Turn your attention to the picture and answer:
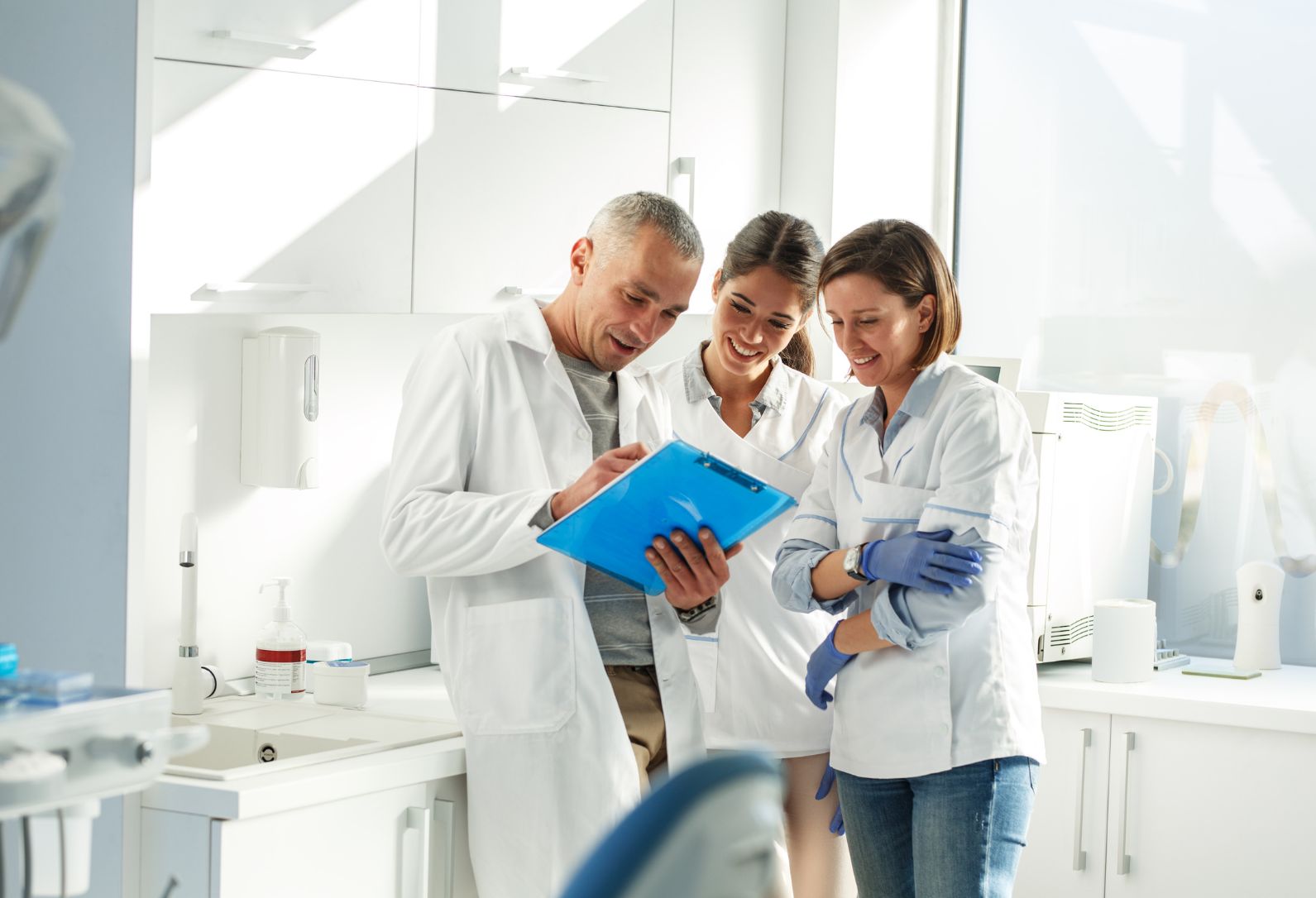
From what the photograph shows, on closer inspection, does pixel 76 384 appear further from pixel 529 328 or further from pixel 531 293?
pixel 531 293

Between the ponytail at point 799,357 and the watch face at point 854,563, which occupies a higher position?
the ponytail at point 799,357

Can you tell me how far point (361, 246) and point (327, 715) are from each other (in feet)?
2.61

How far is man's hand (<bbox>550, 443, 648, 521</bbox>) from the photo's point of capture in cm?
166

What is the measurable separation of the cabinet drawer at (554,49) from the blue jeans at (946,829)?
4.83 feet

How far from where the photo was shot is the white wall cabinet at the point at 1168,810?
2646 millimetres

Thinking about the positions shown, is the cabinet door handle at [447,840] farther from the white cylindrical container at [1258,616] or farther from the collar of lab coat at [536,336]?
the white cylindrical container at [1258,616]

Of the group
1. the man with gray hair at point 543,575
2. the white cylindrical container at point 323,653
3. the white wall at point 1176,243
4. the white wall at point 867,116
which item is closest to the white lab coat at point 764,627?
the man with gray hair at point 543,575

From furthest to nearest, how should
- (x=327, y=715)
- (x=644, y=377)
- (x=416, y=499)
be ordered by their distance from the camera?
1. (x=327, y=715)
2. (x=644, y=377)
3. (x=416, y=499)

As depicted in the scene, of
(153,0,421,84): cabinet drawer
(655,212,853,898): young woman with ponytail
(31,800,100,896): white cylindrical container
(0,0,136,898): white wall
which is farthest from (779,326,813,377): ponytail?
(31,800,100,896): white cylindrical container

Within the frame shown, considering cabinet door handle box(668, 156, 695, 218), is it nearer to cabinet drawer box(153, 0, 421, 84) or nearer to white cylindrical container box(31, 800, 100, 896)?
cabinet drawer box(153, 0, 421, 84)

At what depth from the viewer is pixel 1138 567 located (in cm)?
322

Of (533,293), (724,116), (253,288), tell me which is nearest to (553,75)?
(533,293)

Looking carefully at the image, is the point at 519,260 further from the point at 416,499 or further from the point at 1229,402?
the point at 1229,402

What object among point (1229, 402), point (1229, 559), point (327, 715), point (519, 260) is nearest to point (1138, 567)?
point (1229, 559)
